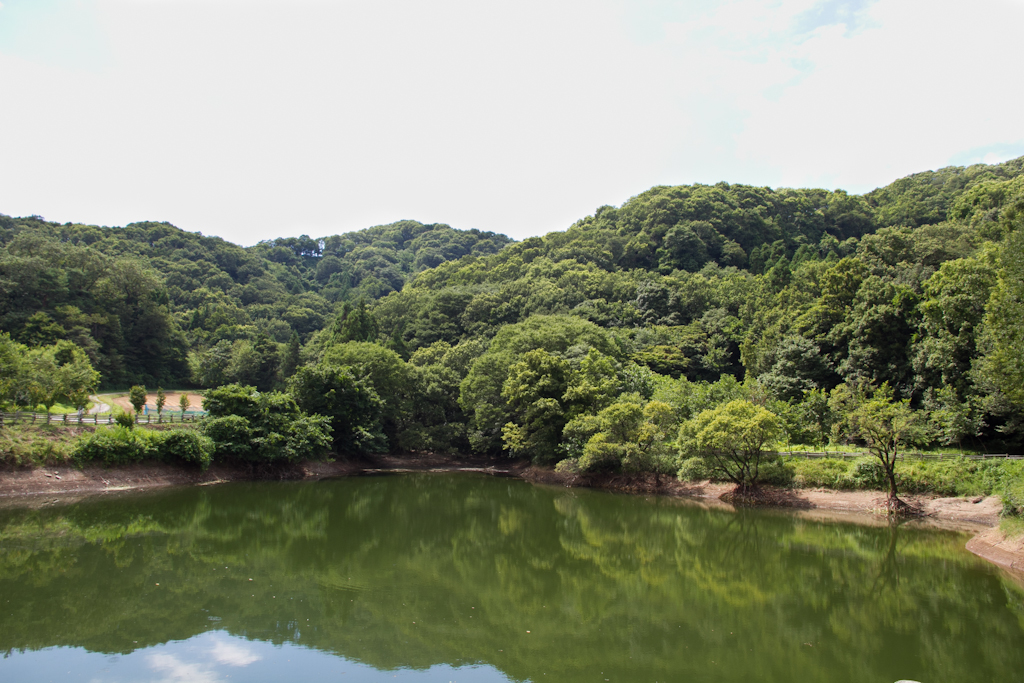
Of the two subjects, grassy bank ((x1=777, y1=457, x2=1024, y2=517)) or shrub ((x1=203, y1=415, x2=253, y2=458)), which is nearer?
grassy bank ((x1=777, y1=457, x2=1024, y2=517))

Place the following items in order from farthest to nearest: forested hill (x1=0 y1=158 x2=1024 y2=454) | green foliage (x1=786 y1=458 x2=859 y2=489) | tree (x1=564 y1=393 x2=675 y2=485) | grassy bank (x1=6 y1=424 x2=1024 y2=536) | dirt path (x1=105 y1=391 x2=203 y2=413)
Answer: dirt path (x1=105 y1=391 x2=203 y2=413)
tree (x1=564 y1=393 x2=675 y2=485)
forested hill (x1=0 y1=158 x2=1024 y2=454)
green foliage (x1=786 y1=458 x2=859 y2=489)
grassy bank (x1=6 y1=424 x2=1024 y2=536)

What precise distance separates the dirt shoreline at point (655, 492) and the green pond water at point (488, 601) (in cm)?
170

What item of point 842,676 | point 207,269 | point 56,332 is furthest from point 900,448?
point 207,269

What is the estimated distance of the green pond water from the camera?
31.1ft

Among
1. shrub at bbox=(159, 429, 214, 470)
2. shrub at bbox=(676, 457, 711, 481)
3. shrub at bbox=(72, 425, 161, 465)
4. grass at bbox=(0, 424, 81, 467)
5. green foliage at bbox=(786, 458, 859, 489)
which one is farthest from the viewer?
shrub at bbox=(159, 429, 214, 470)

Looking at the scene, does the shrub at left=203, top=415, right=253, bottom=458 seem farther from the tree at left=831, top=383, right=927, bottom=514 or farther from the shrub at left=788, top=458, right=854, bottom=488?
the tree at left=831, top=383, right=927, bottom=514

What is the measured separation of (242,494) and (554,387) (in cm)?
1770

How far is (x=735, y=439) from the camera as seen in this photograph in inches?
1037

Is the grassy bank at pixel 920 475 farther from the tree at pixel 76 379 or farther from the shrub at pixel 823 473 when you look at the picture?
the tree at pixel 76 379

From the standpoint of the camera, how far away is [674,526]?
2189 cm

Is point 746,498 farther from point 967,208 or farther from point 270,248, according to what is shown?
point 270,248

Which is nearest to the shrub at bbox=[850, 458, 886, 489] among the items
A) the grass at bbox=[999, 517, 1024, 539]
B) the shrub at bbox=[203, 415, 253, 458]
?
the grass at bbox=[999, 517, 1024, 539]

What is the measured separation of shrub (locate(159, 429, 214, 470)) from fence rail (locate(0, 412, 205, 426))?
3.11 meters

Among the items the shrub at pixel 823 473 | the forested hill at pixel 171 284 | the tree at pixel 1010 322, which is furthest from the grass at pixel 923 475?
the forested hill at pixel 171 284
